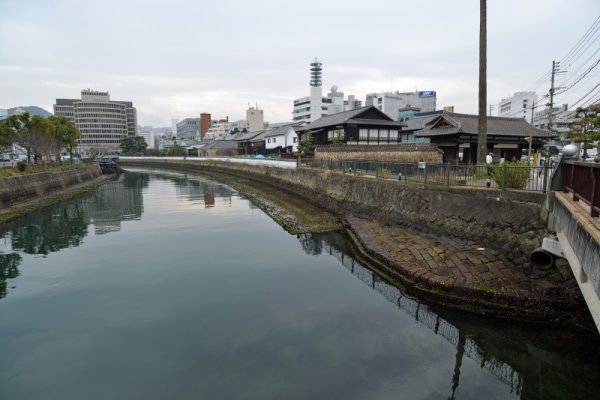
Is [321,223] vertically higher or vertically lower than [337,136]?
lower

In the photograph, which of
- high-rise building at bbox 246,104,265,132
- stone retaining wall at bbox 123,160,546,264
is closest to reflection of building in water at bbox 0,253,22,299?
stone retaining wall at bbox 123,160,546,264

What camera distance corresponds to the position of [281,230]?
65.5 feet

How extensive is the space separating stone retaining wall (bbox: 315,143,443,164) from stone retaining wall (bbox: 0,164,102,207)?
2821cm

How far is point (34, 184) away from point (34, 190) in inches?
28.0

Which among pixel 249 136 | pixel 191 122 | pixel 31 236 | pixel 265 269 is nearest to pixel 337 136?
pixel 265 269

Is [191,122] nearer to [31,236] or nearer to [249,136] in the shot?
[249,136]

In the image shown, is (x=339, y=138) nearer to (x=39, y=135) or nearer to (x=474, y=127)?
(x=474, y=127)

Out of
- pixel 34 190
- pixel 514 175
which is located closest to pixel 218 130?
pixel 34 190

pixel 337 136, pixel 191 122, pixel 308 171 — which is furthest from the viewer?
pixel 191 122

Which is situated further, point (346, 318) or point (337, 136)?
point (337, 136)

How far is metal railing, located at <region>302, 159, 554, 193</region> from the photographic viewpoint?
11.9 metres

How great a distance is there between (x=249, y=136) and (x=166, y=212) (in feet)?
176

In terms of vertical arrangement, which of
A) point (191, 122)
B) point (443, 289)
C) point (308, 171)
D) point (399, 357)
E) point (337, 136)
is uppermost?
point (191, 122)

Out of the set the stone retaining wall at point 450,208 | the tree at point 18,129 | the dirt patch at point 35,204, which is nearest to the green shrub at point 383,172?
the stone retaining wall at point 450,208
